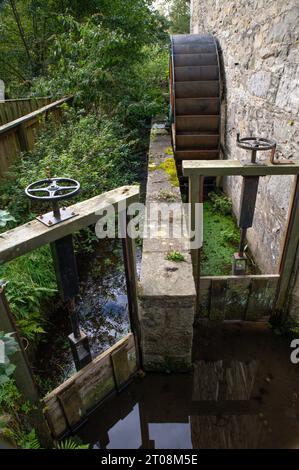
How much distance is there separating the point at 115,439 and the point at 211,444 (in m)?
0.68

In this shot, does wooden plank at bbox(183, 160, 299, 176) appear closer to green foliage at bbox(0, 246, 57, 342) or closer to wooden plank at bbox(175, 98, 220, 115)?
green foliage at bbox(0, 246, 57, 342)

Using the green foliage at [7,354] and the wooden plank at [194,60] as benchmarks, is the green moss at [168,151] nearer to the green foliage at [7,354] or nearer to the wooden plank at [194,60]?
the wooden plank at [194,60]

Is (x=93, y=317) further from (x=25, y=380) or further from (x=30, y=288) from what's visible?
(x=25, y=380)

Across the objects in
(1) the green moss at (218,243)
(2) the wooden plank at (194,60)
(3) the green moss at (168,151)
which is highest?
(2) the wooden plank at (194,60)

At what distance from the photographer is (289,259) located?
2676 mm

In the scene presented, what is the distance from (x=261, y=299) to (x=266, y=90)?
2251mm

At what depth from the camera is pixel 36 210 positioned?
389cm

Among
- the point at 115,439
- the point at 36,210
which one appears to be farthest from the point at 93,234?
the point at 115,439

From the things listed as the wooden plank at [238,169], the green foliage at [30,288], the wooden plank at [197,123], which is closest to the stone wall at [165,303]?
the wooden plank at [238,169]

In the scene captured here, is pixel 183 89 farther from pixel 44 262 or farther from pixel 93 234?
pixel 44 262

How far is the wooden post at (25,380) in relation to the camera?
1.58 m

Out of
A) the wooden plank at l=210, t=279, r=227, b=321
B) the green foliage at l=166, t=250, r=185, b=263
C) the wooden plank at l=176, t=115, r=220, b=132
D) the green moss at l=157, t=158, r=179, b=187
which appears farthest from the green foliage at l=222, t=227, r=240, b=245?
the wooden plank at l=176, t=115, r=220, b=132

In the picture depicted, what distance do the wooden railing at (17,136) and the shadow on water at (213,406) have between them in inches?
146

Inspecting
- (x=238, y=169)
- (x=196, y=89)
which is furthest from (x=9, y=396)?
(x=196, y=89)
